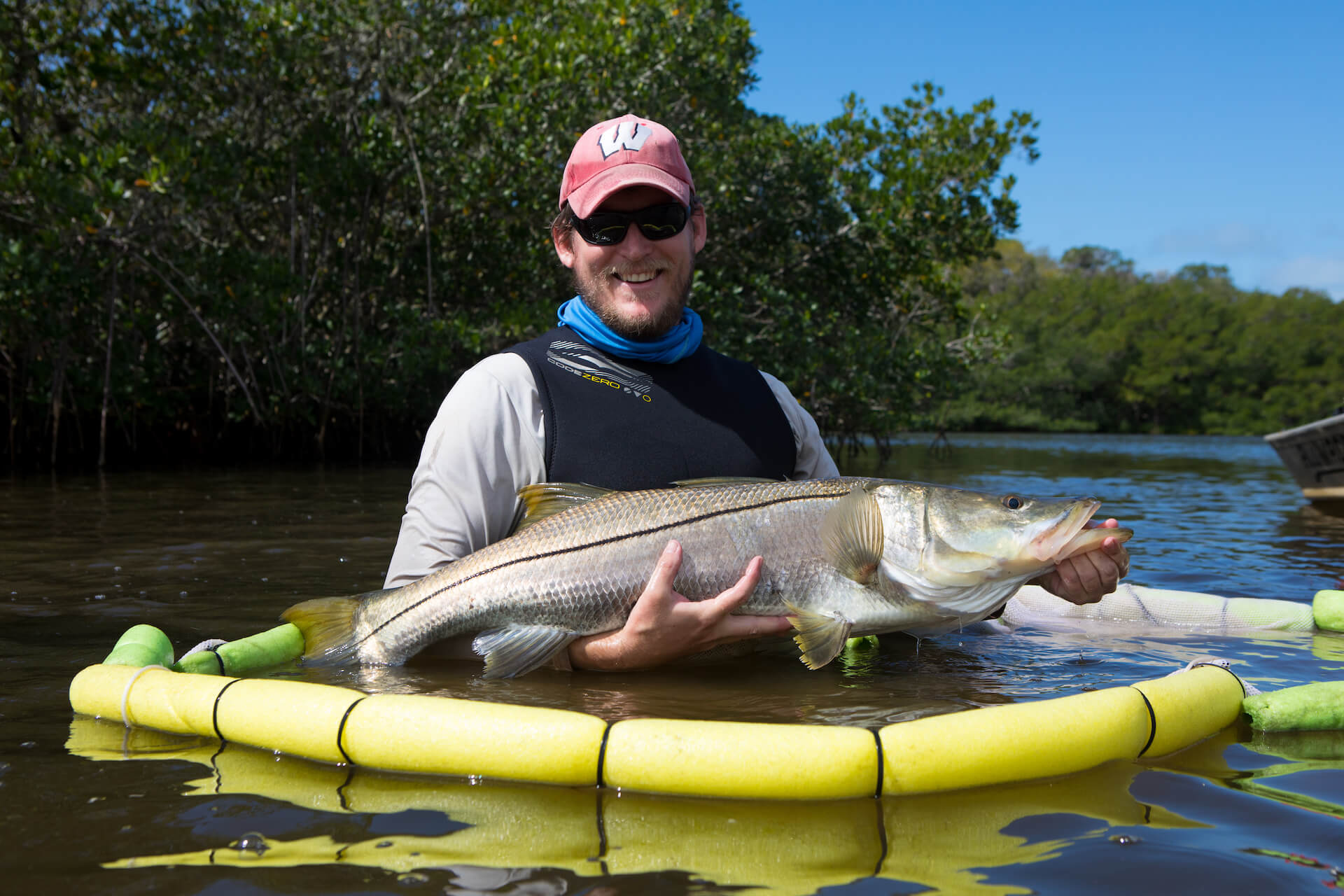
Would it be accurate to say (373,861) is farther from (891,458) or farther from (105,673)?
(891,458)

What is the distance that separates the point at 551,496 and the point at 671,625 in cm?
63

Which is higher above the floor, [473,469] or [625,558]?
[473,469]

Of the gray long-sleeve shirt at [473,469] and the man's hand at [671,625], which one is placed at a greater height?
the gray long-sleeve shirt at [473,469]

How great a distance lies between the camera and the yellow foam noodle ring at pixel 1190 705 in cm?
278

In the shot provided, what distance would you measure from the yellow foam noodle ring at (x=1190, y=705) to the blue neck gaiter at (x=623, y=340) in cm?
191

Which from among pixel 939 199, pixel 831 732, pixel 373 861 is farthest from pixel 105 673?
pixel 939 199

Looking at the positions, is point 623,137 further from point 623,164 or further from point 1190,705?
point 1190,705

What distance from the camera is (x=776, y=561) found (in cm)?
314

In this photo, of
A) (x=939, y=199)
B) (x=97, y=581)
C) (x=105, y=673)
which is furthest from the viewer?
(x=939, y=199)

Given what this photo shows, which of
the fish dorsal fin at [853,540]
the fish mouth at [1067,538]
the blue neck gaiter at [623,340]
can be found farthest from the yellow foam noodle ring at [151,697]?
the fish mouth at [1067,538]

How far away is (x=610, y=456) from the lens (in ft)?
11.9

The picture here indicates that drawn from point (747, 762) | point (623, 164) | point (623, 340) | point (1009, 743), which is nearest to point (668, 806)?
point (747, 762)

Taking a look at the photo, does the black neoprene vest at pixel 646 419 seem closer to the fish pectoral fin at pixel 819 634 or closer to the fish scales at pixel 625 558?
the fish scales at pixel 625 558

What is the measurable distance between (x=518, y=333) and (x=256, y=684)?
11144 millimetres
